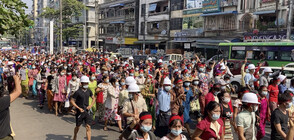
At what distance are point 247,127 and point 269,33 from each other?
68.8 ft

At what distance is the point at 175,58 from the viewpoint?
22.9 metres

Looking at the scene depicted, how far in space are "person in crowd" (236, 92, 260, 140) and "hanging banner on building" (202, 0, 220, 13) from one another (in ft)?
82.4

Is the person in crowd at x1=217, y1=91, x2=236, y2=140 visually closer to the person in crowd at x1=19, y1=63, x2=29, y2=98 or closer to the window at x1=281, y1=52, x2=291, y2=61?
the person in crowd at x1=19, y1=63, x2=29, y2=98

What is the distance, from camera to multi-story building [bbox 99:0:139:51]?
41.3 metres

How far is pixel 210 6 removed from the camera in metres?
28.2

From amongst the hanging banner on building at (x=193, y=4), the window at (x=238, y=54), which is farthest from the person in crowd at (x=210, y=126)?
the hanging banner on building at (x=193, y=4)

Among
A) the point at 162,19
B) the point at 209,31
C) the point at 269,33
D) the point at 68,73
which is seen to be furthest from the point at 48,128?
the point at 162,19

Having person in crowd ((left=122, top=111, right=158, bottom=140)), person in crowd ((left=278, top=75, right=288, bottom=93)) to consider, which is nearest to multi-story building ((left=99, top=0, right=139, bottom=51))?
person in crowd ((left=278, top=75, right=288, bottom=93))

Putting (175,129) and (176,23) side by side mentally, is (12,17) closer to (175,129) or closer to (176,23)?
(175,129)

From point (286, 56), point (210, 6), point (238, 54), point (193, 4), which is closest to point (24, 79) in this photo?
point (238, 54)

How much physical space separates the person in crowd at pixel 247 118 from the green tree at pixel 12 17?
4088 mm

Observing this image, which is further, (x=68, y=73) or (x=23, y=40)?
(x=23, y=40)

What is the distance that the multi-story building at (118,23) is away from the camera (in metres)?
41.3

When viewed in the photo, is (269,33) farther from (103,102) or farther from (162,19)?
(103,102)
